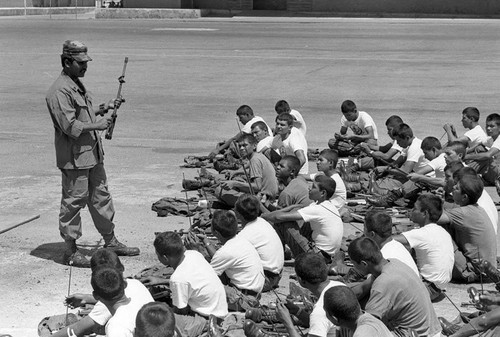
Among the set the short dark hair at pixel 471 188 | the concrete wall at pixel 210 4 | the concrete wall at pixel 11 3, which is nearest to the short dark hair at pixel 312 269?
the short dark hair at pixel 471 188

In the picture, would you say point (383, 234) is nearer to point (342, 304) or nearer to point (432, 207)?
point (432, 207)

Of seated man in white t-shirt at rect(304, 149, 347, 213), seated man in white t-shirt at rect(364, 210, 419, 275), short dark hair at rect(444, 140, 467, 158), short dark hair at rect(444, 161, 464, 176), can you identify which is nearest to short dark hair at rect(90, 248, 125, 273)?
seated man in white t-shirt at rect(364, 210, 419, 275)

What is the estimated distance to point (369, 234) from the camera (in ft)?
28.5

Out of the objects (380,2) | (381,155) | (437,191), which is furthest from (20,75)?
(380,2)

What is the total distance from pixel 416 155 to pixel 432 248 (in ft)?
13.6

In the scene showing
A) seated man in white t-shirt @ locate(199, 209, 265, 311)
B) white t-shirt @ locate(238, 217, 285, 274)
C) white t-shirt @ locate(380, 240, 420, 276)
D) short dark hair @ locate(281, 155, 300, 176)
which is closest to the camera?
white t-shirt @ locate(380, 240, 420, 276)

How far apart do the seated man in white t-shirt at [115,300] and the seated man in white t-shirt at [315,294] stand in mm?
1104

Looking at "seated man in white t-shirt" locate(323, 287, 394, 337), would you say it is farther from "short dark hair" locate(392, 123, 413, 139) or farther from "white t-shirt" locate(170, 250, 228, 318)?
"short dark hair" locate(392, 123, 413, 139)

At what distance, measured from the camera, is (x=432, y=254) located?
30.0 ft

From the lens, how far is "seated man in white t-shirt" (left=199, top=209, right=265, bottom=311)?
880 cm

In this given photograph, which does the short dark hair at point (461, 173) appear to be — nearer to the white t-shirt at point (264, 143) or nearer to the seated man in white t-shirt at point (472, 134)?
the seated man in white t-shirt at point (472, 134)

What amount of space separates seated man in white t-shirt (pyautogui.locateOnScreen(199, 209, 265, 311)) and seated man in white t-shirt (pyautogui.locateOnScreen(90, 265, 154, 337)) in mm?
1554

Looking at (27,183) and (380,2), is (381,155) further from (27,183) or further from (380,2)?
(380,2)

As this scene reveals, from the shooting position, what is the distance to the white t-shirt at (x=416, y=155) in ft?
42.9
